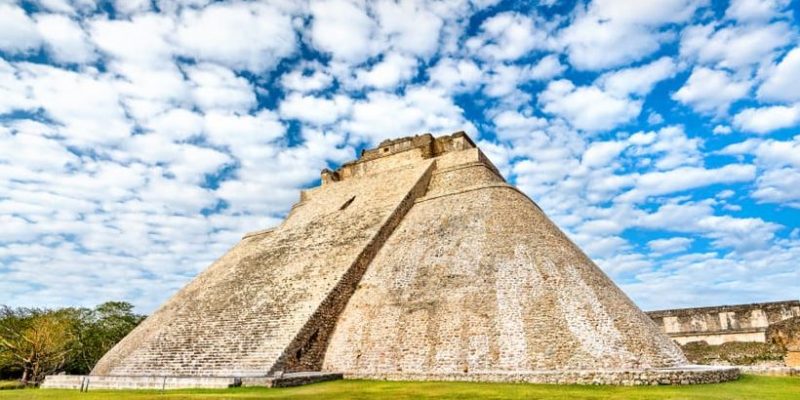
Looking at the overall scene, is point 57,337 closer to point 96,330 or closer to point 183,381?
point 96,330

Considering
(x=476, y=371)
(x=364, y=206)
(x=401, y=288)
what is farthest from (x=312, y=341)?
(x=364, y=206)

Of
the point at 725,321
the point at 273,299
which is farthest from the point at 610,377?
the point at 725,321

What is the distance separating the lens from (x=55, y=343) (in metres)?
26.4

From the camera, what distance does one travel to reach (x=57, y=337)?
2669 cm

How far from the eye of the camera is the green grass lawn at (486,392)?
9250mm

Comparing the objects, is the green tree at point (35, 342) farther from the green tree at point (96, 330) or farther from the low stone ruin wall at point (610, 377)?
the low stone ruin wall at point (610, 377)

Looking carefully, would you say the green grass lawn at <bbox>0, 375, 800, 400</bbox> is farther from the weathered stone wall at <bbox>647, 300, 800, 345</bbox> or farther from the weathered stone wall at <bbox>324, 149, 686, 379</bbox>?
the weathered stone wall at <bbox>647, 300, 800, 345</bbox>

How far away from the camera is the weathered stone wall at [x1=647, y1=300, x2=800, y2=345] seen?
21922 mm

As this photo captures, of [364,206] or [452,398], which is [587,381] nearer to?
[452,398]

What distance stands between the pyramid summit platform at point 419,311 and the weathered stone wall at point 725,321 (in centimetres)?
1093

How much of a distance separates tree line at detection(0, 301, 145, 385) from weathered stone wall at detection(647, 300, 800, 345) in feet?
104

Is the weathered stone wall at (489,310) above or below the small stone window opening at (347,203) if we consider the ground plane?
below

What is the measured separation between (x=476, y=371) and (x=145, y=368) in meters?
10.2

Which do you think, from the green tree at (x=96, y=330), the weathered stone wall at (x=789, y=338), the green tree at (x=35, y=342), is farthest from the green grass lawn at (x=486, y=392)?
the green tree at (x=96, y=330)
